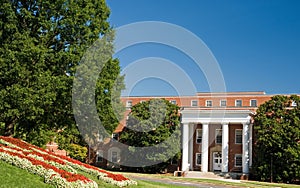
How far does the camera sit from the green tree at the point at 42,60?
75.8ft

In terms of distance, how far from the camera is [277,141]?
41.5 m

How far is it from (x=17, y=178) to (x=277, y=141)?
33.6 m

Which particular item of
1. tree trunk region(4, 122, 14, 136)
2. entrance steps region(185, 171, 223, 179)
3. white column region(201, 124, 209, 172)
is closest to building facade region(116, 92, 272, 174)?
white column region(201, 124, 209, 172)

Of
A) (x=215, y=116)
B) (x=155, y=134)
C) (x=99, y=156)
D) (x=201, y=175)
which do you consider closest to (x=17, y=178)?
(x=201, y=175)

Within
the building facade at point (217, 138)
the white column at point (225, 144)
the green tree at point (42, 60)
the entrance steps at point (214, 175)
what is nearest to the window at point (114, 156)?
the building facade at point (217, 138)

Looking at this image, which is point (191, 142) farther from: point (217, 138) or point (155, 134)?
point (155, 134)

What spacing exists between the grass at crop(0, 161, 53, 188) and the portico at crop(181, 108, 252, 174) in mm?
36539

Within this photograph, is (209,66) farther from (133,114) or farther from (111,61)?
(133,114)

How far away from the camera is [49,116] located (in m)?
25.5

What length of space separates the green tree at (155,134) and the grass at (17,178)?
35356 mm

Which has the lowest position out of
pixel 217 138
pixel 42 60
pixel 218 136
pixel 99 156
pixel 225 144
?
pixel 99 156

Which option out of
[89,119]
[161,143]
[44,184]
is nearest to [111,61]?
[89,119]

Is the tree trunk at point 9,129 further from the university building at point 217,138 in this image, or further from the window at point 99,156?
the window at point 99,156

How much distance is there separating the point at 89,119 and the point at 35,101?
3.64 metres
